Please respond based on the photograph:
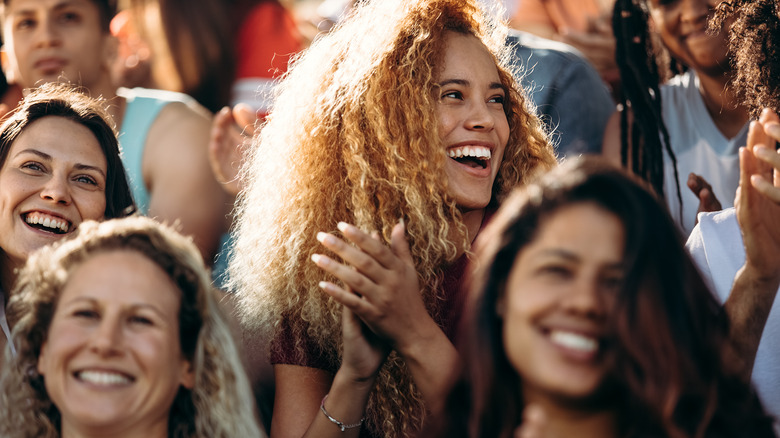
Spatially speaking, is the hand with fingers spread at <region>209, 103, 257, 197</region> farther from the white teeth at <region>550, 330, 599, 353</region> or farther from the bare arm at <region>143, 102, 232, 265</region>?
the white teeth at <region>550, 330, 599, 353</region>

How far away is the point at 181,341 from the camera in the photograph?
2.51 meters

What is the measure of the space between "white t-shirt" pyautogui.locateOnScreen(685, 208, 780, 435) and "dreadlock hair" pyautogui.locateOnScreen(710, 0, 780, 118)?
1.43ft

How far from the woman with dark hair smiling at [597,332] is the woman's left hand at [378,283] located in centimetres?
43

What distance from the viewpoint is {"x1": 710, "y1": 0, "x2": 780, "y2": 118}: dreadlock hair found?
10.1 feet

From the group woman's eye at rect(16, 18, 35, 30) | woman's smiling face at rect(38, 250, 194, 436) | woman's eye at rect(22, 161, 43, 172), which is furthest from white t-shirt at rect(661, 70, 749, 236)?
woman's eye at rect(16, 18, 35, 30)

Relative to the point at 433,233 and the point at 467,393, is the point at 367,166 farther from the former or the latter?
the point at 467,393

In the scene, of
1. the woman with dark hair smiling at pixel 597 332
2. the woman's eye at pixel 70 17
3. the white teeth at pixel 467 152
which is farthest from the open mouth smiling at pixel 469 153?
the woman's eye at pixel 70 17

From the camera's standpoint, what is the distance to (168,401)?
8.00 ft

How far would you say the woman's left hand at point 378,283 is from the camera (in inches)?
98.0

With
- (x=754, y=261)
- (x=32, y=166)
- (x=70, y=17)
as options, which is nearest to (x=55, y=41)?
(x=70, y=17)

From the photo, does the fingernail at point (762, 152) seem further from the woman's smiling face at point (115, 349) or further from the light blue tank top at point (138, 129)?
the light blue tank top at point (138, 129)

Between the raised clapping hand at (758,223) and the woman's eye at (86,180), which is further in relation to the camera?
the woman's eye at (86,180)

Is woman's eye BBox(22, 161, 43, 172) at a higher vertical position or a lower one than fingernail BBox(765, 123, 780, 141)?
higher

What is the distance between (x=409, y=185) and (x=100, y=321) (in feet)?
3.30
